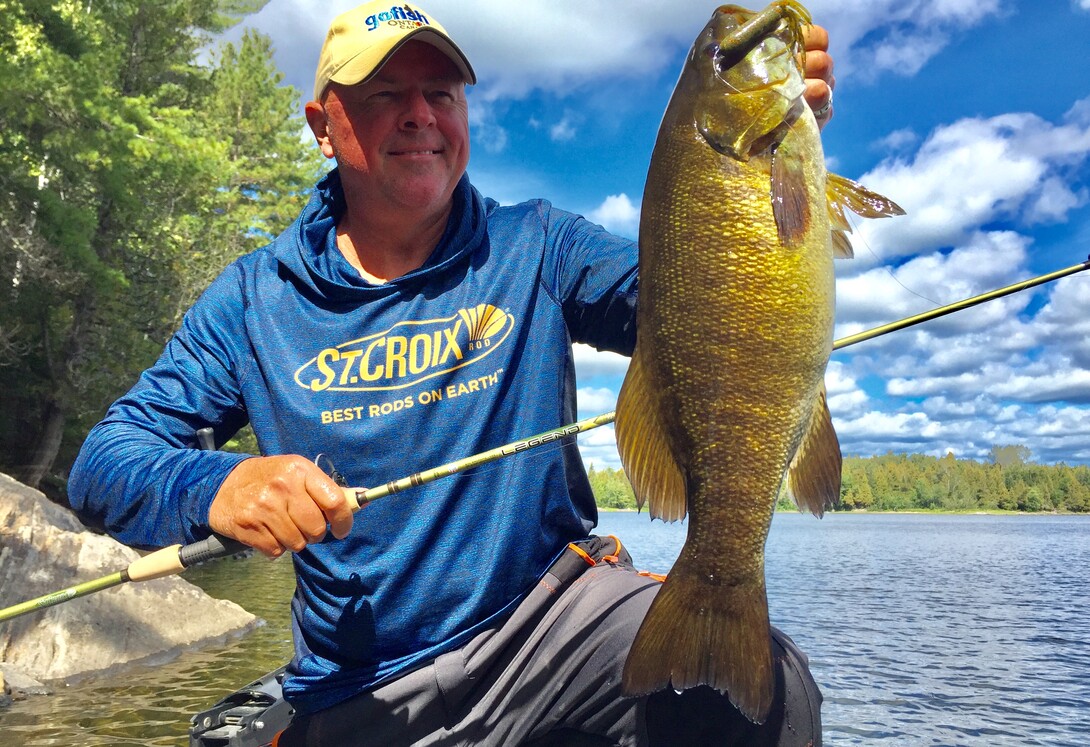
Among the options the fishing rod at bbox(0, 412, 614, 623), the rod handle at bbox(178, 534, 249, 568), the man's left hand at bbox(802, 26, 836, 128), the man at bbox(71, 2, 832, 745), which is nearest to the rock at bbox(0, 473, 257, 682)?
the fishing rod at bbox(0, 412, 614, 623)

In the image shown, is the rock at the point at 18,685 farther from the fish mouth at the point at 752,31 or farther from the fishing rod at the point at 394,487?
the fish mouth at the point at 752,31

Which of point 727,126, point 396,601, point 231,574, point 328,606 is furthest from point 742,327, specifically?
point 231,574

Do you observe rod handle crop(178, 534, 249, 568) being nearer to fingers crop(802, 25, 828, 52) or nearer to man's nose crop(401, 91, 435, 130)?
man's nose crop(401, 91, 435, 130)

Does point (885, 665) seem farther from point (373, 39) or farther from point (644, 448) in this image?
point (373, 39)

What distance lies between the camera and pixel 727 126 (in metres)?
2.00

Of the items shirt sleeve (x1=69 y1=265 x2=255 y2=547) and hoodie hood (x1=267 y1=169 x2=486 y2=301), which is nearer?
shirt sleeve (x1=69 y1=265 x2=255 y2=547)

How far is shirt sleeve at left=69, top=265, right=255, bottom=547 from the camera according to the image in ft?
7.73

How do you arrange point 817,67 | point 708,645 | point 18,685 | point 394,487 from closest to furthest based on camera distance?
point 708,645 < point 817,67 < point 394,487 < point 18,685

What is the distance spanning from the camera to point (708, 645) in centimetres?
188

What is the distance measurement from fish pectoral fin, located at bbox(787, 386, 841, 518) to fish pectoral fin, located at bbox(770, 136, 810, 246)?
1.26 ft

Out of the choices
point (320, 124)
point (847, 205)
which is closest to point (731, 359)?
point (847, 205)

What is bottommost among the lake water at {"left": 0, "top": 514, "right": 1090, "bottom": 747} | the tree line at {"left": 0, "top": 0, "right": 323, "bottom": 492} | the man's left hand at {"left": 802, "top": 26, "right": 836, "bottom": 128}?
the lake water at {"left": 0, "top": 514, "right": 1090, "bottom": 747}

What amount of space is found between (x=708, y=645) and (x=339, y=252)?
6.43 ft

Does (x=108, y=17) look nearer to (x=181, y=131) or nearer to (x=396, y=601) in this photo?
(x=181, y=131)
